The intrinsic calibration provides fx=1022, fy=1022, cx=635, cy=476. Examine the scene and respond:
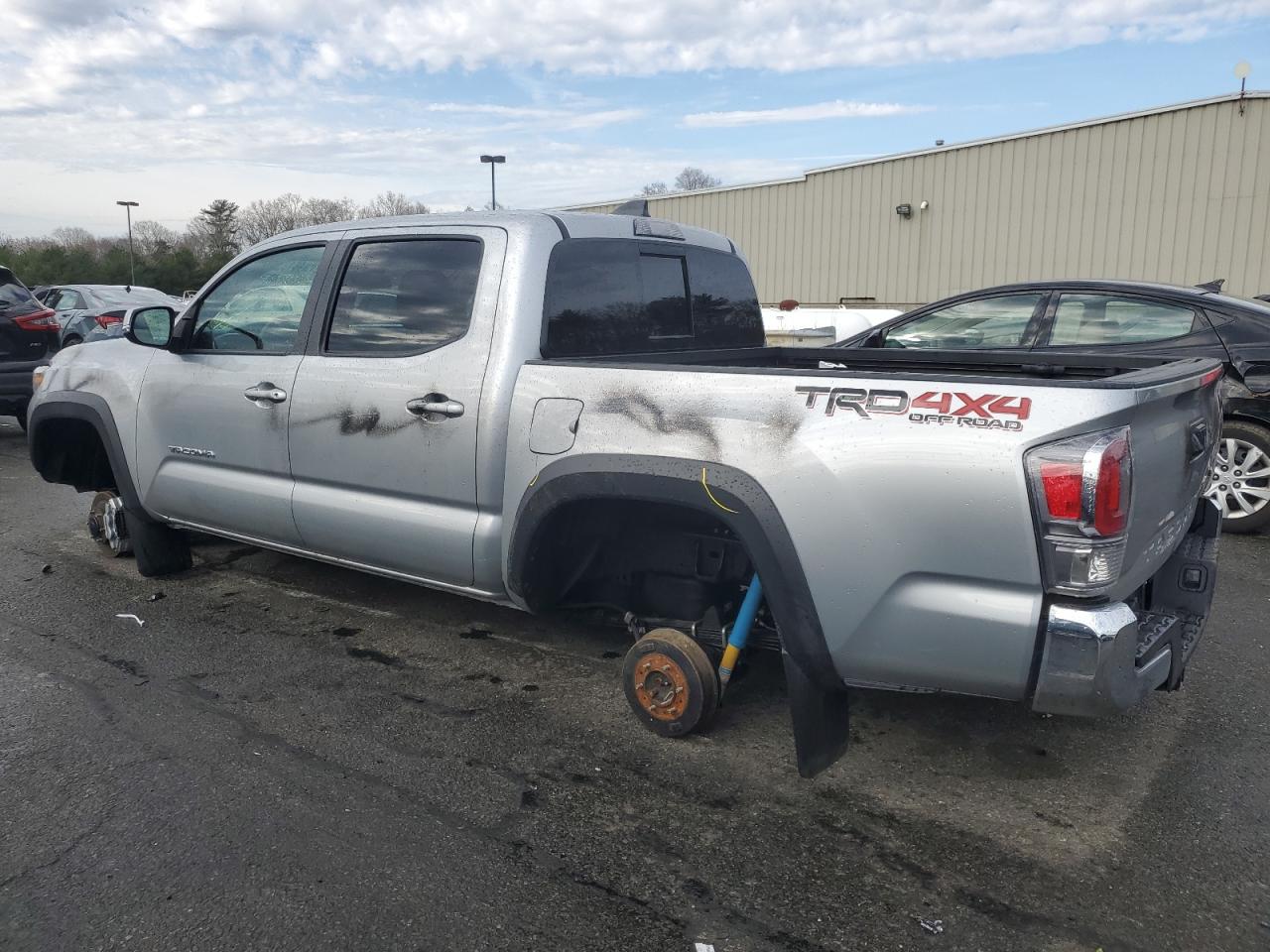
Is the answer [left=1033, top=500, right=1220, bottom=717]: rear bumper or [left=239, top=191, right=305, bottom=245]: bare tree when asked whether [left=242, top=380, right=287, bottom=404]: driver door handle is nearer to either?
[left=1033, top=500, right=1220, bottom=717]: rear bumper

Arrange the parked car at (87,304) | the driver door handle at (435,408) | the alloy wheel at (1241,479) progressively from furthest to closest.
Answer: the parked car at (87,304), the alloy wheel at (1241,479), the driver door handle at (435,408)

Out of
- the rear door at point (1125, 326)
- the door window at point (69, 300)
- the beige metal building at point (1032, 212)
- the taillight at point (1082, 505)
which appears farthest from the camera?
the beige metal building at point (1032, 212)

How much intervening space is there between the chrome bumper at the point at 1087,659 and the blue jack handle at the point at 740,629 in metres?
0.92

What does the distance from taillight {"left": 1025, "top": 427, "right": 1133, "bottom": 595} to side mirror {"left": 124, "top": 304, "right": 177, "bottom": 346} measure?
162 inches

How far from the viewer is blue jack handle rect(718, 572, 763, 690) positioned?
3357mm

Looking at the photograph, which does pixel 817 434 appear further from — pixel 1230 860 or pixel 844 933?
pixel 1230 860

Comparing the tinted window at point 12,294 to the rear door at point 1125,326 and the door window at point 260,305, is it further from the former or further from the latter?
the rear door at point 1125,326

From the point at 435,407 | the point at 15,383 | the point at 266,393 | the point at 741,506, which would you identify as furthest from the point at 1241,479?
the point at 15,383

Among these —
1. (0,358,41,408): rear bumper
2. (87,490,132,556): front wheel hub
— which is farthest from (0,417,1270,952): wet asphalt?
(0,358,41,408): rear bumper

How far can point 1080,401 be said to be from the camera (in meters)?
2.57

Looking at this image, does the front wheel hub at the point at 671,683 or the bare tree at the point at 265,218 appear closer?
the front wheel hub at the point at 671,683

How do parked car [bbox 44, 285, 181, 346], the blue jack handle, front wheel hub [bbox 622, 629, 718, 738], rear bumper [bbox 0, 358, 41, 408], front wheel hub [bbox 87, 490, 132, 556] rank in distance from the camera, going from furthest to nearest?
parked car [bbox 44, 285, 181, 346] < rear bumper [bbox 0, 358, 41, 408] < front wheel hub [bbox 87, 490, 132, 556] < front wheel hub [bbox 622, 629, 718, 738] < the blue jack handle

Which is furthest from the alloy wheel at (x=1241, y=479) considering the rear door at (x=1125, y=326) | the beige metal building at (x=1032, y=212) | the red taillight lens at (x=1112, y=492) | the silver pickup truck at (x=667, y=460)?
the beige metal building at (x=1032, y=212)

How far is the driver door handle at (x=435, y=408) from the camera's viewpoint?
3.78 m
